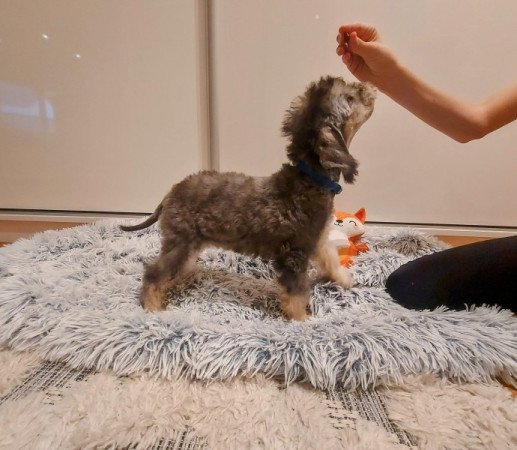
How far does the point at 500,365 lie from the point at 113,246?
59.4 inches

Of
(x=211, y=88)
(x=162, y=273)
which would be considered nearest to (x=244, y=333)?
(x=162, y=273)

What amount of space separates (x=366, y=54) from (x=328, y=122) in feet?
1.08

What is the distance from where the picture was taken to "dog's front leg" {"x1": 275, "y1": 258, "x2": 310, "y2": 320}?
3.80ft

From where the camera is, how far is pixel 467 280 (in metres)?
1.19

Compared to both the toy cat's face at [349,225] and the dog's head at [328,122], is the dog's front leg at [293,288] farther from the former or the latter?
the toy cat's face at [349,225]

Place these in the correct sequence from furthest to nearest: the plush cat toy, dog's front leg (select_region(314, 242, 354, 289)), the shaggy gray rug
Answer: the plush cat toy
dog's front leg (select_region(314, 242, 354, 289))
the shaggy gray rug

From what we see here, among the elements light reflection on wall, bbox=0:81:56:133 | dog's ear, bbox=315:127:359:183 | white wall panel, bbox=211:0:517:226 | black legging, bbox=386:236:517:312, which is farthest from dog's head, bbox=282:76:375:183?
light reflection on wall, bbox=0:81:56:133

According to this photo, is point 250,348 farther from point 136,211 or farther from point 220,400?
point 136,211

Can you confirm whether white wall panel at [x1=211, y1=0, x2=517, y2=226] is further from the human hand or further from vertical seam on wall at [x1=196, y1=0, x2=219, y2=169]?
the human hand

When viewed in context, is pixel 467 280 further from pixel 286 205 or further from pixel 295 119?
pixel 295 119

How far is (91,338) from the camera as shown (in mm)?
966

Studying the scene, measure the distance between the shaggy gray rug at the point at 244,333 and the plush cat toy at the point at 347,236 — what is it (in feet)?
0.77

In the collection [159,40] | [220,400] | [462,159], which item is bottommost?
[220,400]

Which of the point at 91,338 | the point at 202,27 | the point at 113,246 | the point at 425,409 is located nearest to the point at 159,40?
the point at 202,27
